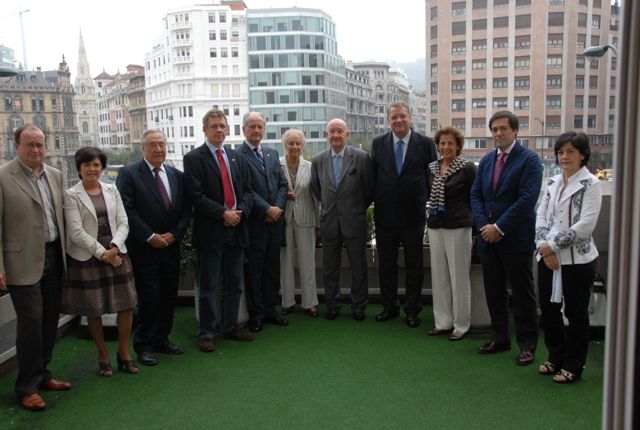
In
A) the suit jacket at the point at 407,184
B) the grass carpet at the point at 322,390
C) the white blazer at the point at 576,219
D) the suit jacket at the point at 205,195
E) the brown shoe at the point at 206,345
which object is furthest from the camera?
the suit jacket at the point at 407,184

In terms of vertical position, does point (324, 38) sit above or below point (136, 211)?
above

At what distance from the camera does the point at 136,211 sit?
3.27 meters

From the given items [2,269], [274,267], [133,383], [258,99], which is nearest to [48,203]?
[2,269]

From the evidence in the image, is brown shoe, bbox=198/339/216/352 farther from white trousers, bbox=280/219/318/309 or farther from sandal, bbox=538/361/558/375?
sandal, bbox=538/361/558/375

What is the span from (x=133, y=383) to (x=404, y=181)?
2.24 m

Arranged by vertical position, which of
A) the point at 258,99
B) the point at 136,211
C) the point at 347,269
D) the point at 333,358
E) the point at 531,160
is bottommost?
the point at 333,358

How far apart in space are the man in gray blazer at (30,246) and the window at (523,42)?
5414mm

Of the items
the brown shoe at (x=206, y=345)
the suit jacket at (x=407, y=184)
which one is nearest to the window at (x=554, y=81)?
the suit jacket at (x=407, y=184)

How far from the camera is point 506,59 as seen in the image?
21.7 feet

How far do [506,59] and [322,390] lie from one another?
207 inches

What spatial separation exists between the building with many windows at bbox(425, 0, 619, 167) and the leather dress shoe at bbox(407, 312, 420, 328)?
219cm

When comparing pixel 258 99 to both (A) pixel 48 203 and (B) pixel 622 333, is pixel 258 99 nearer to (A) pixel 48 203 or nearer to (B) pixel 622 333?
(A) pixel 48 203

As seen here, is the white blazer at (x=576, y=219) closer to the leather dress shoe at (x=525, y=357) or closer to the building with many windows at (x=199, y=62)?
the leather dress shoe at (x=525, y=357)

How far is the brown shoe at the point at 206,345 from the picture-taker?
3.54 metres
